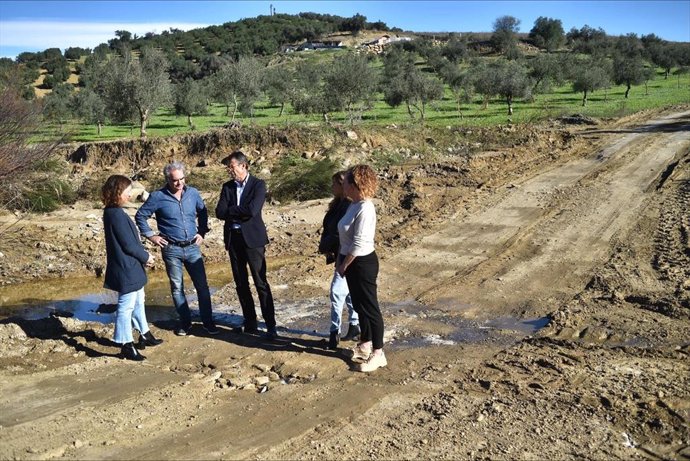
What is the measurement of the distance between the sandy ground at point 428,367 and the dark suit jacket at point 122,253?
825 millimetres

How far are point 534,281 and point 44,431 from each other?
256 inches

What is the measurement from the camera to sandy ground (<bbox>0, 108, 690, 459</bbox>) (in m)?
4.59

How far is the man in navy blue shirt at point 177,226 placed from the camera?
6.66 m

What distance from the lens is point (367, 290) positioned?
18.8 feet

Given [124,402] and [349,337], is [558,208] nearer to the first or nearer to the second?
[349,337]

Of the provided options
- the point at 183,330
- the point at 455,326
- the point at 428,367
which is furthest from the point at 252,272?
the point at 455,326

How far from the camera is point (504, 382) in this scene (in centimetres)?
554

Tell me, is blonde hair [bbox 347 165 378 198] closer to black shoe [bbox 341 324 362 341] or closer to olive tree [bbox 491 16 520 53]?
black shoe [bbox 341 324 362 341]

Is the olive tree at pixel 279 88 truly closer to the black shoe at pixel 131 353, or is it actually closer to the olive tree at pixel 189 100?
the olive tree at pixel 189 100

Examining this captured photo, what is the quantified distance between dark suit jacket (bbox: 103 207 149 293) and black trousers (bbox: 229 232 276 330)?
93cm

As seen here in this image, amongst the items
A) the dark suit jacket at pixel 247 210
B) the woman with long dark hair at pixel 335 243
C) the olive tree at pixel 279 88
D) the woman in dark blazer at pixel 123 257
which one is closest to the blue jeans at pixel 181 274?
the woman in dark blazer at pixel 123 257

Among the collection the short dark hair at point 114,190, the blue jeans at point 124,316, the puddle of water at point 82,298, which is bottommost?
the puddle of water at point 82,298

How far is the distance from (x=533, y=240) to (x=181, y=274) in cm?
646

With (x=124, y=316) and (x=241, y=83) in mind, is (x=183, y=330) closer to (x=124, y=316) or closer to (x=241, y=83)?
Answer: (x=124, y=316)
